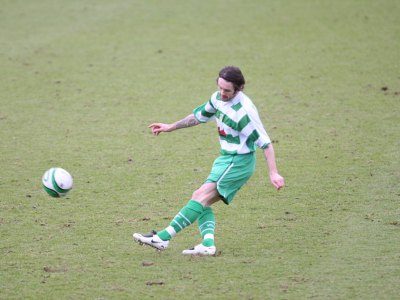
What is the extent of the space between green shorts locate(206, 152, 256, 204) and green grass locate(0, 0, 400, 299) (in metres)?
0.65

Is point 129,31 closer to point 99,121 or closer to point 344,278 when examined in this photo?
point 99,121

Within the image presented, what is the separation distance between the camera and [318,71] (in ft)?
48.6

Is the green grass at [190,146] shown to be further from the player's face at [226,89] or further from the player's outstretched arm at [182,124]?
the player's face at [226,89]

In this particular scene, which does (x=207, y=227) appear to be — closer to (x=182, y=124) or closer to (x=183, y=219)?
(x=183, y=219)

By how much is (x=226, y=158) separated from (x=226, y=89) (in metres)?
0.71

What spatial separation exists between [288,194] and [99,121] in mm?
4334

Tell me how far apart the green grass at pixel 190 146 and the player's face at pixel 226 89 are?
1543mm

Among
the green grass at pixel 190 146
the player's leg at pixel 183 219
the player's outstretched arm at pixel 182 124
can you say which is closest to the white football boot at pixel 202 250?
the green grass at pixel 190 146

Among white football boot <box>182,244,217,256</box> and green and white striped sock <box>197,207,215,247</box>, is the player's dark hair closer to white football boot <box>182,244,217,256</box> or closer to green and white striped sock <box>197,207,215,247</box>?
green and white striped sock <box>197,207,215,247</box>

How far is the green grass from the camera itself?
22.7ft

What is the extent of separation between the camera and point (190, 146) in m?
11.3

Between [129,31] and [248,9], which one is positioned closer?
[129,31]

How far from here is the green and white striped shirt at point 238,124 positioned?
7137mm

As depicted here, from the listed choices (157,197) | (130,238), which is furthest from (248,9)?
(130,238)
